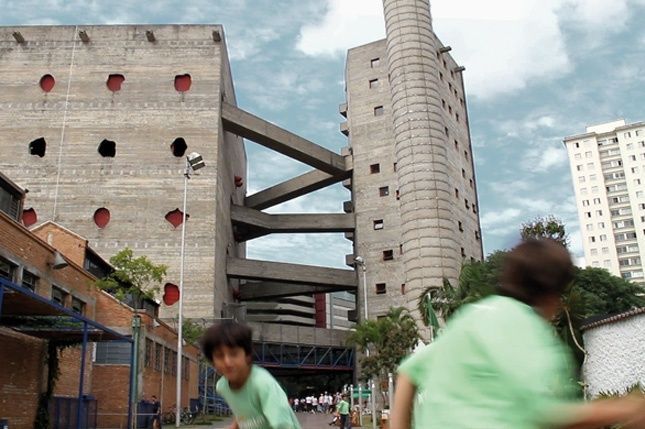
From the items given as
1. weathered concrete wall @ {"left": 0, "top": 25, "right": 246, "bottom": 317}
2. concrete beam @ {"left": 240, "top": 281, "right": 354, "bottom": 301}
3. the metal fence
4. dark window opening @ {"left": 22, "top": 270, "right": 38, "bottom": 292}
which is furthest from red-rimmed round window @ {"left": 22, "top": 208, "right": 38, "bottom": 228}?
dark window opening @ {"left": 22, "top": 270, "right": 38, "bottom": 292}

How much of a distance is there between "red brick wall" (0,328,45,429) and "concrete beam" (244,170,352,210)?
3841cm

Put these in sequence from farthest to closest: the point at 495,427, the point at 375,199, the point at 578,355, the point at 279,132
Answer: the point at 375,199, the point at 279,132, the point at 578,355, the point at 495,427

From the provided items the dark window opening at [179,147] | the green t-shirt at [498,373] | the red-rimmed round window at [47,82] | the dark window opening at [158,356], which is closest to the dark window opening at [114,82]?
the red-rimmed round window at [47,82]

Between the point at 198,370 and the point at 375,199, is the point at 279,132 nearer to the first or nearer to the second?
the point at 375,199

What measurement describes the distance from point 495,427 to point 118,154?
49.3 meters

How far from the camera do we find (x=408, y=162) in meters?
45.2

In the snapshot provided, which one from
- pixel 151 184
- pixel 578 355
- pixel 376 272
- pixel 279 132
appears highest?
pixel 279 132

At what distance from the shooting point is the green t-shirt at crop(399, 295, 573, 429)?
6.68 feet

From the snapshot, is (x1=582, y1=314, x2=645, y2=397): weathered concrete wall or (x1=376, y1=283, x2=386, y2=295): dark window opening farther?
(x1=376, y1=283, x2=386, y2=295): dark window opening

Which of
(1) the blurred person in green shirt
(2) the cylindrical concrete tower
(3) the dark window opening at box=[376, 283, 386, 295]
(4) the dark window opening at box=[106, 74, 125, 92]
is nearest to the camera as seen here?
(1) the blurred person in green shirt

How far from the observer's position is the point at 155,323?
31.1 m

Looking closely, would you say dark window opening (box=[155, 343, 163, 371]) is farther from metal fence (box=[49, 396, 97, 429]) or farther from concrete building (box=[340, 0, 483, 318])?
concrete building (box=[340, 0, 483, 318])

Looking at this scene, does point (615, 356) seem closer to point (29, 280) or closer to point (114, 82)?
point (29, 280)

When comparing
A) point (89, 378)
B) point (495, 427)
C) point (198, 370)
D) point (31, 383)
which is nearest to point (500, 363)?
point (495, 427)
